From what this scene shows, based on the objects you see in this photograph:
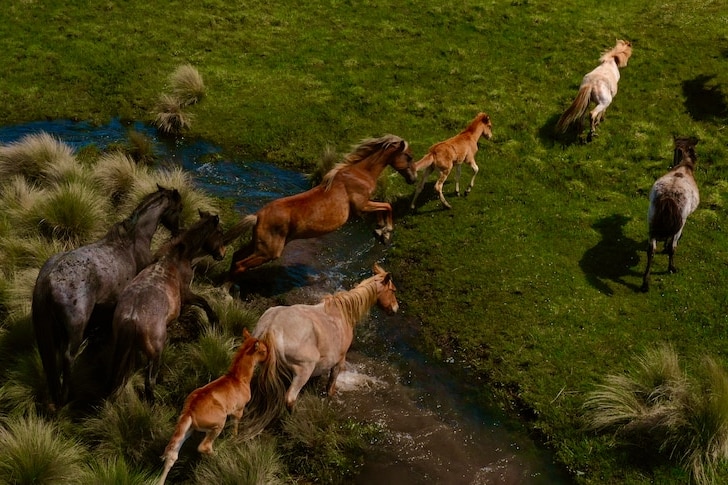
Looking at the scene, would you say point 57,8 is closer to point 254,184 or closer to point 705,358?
point 254,184

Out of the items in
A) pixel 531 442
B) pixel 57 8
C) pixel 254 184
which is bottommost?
pixel 531 442

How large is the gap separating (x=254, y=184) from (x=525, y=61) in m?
10.5

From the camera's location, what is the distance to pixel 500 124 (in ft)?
53.2

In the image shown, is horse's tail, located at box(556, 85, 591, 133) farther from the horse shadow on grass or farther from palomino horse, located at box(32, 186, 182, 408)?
palomino horse, located at box(32, 186, 182, 408)

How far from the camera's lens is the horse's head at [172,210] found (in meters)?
9.90

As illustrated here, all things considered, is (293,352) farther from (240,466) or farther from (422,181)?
(422,181)

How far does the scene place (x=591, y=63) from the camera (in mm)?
18672

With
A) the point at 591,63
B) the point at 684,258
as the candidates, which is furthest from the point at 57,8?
the point at 684,258

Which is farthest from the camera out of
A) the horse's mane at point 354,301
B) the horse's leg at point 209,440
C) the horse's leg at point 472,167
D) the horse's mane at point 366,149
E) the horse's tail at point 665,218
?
the horse's leg at point 472,167

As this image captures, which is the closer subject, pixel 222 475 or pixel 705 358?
pixel 222 475

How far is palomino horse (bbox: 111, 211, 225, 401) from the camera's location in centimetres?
740

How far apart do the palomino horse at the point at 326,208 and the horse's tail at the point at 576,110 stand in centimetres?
540

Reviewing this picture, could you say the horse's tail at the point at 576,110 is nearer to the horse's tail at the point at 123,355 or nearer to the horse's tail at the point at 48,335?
the horse's tail at the point at 123,355

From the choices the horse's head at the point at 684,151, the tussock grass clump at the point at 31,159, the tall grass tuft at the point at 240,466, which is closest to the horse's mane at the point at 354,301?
the tall grass tuft at the point at 240,466
